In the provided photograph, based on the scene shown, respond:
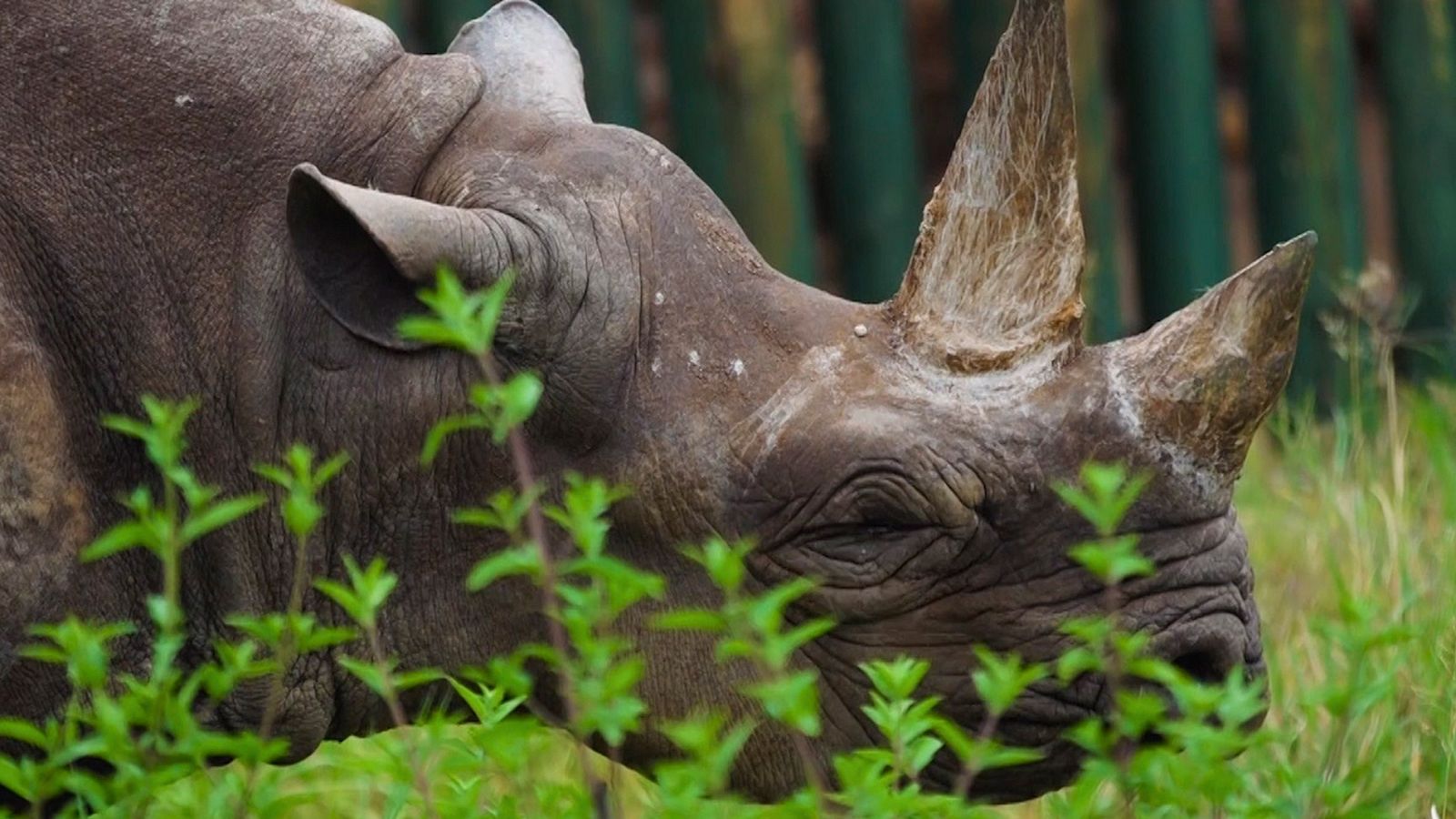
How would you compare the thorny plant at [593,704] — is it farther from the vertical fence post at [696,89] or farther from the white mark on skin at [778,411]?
the vertical fence post at [696,89]

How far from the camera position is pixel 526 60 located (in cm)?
443

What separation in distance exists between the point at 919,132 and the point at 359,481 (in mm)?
5057

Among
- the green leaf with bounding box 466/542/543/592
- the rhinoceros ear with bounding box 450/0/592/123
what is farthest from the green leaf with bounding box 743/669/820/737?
the rhinoceros ear with bounding box 450/0/592/123

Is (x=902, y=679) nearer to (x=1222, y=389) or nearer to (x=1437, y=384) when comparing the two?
(x=1222, y=389)

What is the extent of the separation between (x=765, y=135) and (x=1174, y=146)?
54.0 inches

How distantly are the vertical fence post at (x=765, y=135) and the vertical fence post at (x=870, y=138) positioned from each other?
194 mm

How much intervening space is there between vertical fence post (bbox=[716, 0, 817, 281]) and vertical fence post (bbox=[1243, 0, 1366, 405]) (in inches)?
62.6

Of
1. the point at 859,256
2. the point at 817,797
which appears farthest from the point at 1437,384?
the point at 817,797

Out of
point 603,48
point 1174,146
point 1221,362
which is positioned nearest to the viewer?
point 1221,362

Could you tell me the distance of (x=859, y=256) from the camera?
312 inches

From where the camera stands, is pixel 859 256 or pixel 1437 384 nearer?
pixel 1437 384

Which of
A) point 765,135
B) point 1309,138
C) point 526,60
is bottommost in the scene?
point 765,135

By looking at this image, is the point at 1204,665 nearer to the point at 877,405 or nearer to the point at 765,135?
the point at 877,405

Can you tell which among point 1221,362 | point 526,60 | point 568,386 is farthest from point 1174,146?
point 568,386
